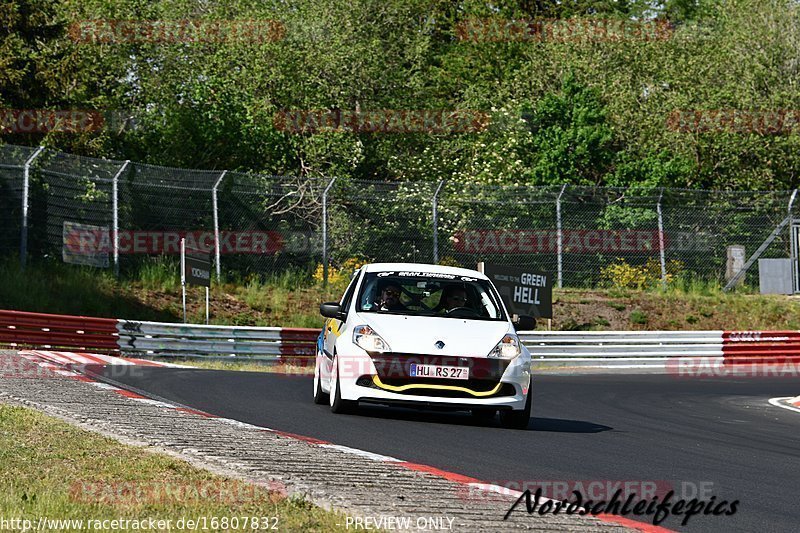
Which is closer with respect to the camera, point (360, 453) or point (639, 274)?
point (360, 453)

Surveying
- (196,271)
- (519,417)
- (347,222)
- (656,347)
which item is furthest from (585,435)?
(347,222)

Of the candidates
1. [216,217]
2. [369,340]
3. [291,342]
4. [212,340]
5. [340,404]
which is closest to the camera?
[369,340]

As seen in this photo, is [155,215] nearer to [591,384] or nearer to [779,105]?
[591,384]

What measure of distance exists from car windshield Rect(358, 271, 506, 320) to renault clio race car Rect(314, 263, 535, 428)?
0.01 m

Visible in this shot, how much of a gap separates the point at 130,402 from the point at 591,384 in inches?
479

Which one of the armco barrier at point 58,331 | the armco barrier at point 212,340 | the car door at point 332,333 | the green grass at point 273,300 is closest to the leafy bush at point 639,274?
the green grass at point 273,300

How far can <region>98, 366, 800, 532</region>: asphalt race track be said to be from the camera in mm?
8602

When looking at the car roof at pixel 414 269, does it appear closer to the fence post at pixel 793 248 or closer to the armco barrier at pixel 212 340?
the armco barrier at pixel 212 340

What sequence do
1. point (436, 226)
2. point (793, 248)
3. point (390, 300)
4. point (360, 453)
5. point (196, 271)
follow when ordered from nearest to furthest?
point (360, 453) → point (390, 300) → point (196, 271) → point (436, 226) → point (793, 248)

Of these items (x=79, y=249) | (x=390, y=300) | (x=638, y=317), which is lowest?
(x=638, y=317)

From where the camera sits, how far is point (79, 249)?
A: 89.1 ft

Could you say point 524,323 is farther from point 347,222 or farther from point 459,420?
point 347,222

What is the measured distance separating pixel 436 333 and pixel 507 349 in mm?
717

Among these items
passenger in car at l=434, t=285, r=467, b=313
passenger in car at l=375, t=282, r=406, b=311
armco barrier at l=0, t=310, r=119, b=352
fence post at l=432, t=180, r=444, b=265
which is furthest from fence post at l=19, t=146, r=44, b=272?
passenger in car at l=434, t=285, r=467, b=313
